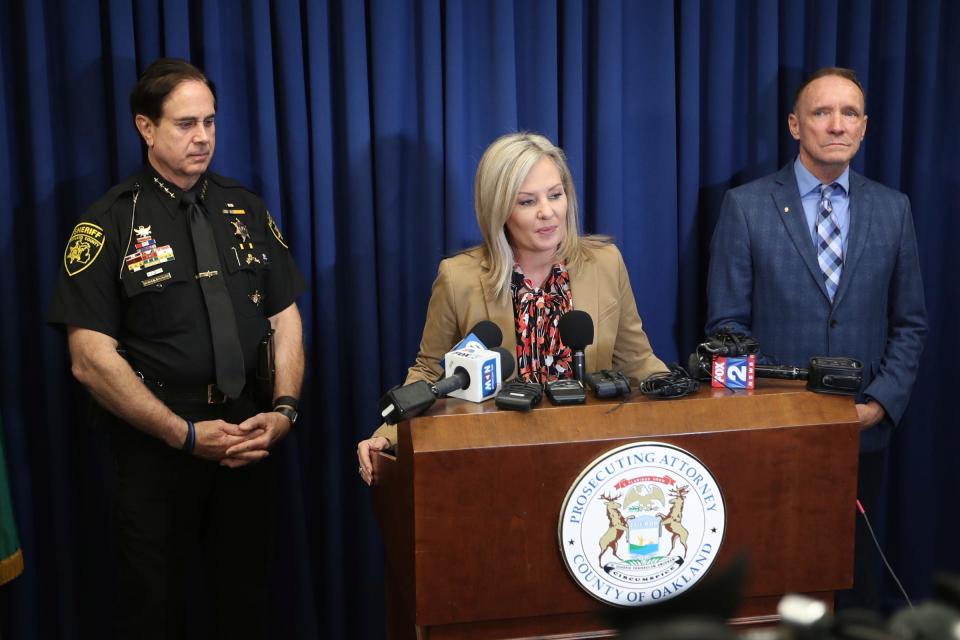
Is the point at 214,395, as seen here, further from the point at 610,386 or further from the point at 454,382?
the point at 610,386

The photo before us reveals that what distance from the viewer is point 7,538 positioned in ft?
9.59

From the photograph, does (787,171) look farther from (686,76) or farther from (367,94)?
(367,94)

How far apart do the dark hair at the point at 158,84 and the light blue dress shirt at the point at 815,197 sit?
188 centimetres

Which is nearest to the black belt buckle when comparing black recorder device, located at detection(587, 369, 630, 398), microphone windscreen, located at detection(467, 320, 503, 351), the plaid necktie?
microphone windscreen, located at detection(467, 320, 503, 351)

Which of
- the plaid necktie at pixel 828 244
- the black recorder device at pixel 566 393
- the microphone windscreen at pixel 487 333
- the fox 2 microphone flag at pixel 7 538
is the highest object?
the plaid necktie at pixel 828 244

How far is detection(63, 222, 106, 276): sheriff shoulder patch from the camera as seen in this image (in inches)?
106

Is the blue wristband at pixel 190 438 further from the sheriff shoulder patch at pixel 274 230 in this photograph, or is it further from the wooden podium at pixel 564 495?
the wooden podium at pixel 564 495

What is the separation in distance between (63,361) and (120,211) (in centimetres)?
69

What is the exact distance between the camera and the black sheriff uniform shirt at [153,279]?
2.70 metres

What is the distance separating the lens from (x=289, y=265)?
308cm

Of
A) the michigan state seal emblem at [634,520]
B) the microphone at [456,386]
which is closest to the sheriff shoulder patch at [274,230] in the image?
the microphone at [456,386]

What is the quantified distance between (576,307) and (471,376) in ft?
2.34

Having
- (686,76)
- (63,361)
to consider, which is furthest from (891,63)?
(63,361)

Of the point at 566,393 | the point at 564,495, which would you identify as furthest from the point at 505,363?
the point at 564,495
